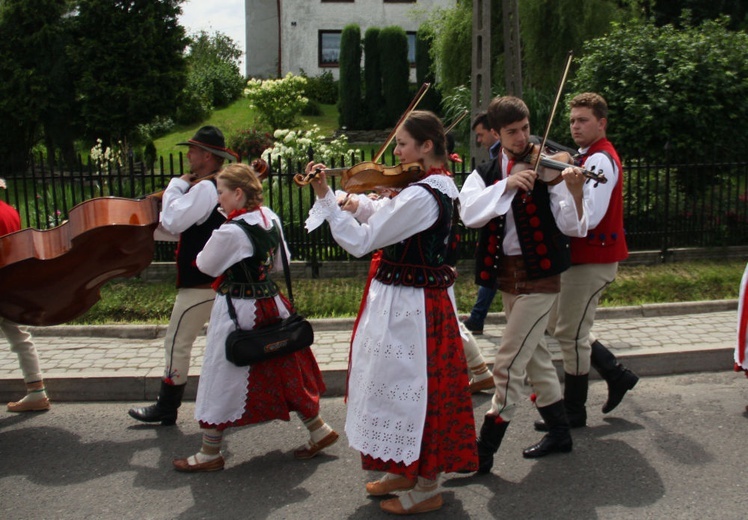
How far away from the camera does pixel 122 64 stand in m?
18.7

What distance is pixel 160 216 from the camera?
4746 mm

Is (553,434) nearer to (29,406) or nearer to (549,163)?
(549,163)

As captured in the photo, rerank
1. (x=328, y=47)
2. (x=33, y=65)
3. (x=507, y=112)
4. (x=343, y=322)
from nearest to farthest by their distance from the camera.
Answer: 1. (x=507, y=112)
2. (x=343, y=322)
3. (x=33, y=65)
4. (x=328, y=47)

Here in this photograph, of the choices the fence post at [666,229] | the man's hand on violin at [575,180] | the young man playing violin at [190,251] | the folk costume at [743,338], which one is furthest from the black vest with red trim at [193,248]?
the fence post at [666,229]

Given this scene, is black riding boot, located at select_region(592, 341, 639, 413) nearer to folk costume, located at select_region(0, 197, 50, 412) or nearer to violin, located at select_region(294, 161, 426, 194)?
violin, located at select_region(294, 161, 426, 194)

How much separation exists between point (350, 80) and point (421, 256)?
2322 centimetres

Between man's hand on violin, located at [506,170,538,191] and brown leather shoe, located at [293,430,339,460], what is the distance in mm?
1755

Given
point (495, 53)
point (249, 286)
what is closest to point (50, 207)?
point (249, 286)

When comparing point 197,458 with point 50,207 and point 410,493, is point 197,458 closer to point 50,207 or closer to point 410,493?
point 410,493

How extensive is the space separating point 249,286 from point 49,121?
16918mm

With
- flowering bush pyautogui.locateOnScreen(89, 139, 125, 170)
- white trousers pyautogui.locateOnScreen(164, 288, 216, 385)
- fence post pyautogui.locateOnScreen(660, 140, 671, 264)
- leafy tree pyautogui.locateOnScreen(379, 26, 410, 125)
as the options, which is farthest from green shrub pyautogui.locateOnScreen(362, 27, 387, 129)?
white trousers pyautogui.locateOnScreen(164, 288, 216, 385)

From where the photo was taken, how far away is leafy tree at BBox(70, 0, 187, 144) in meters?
18.4

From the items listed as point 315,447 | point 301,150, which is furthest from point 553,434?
point 301,150

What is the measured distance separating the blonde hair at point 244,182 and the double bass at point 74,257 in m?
0.40
